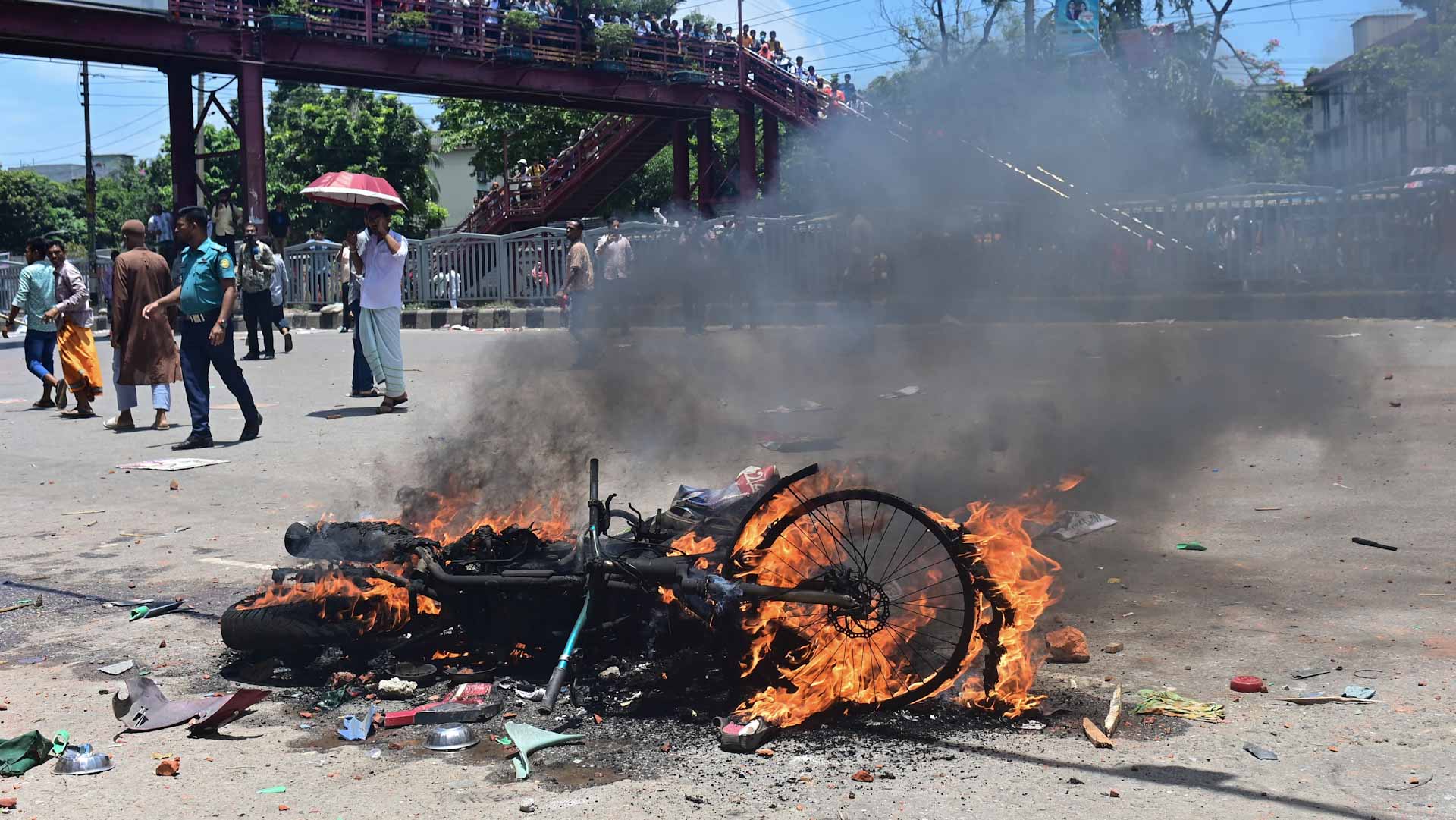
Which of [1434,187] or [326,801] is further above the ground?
[1434,187]

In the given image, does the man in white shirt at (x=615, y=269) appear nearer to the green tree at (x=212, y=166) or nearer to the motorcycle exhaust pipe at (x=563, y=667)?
the motorcycle exhaust pipe at (x=563, y=667)

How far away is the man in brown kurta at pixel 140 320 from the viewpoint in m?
9.20

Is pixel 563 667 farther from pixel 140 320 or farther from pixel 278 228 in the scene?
pixel 278 228

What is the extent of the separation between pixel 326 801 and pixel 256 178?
2565 cm

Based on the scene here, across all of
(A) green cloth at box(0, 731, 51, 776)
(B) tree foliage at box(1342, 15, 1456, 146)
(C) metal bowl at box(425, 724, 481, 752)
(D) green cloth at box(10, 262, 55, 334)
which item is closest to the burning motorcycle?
(C) metal bowl at box(425, 724, 481, 752)

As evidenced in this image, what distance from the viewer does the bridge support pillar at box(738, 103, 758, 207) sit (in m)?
19.8

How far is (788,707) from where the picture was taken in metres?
3.45

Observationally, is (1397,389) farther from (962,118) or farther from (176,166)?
(176,166)

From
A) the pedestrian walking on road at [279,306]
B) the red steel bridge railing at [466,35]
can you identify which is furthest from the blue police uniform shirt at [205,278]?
the red steel bridge railing at [466,35]

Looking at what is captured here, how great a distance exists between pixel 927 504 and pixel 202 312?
5584 mm

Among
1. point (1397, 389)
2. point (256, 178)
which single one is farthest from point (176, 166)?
point (1397, 389)

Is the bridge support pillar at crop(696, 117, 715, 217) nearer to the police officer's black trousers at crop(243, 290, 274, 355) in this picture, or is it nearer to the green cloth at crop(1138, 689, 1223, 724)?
the police officer's black trousers at crop(243, 290, 274, 355)

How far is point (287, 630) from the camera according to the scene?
398 centimetres

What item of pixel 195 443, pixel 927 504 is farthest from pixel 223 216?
pixel 927 504
